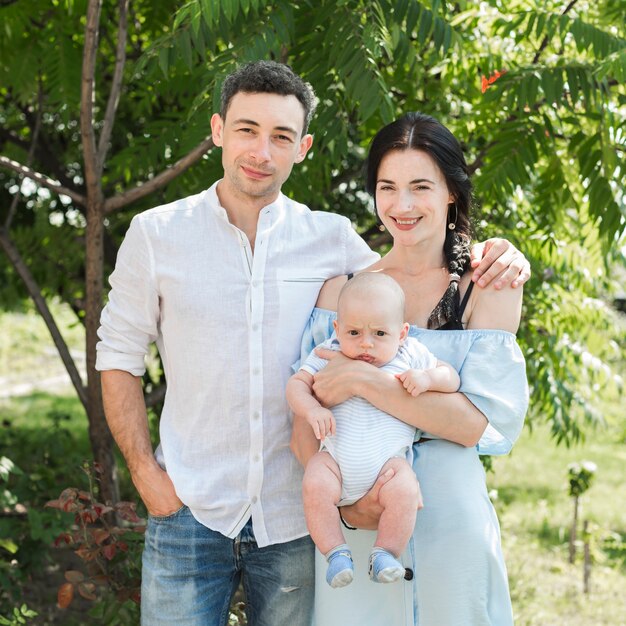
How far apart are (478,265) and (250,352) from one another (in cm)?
72

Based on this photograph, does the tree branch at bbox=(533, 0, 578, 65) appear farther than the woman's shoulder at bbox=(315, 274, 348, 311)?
Yes

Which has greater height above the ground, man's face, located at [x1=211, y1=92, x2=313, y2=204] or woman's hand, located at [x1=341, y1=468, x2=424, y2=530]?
man's face, located at [x1=211, y1=92, x2=313, y2=204]

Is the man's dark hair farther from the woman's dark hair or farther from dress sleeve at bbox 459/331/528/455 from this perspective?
dress sleeve at bbox 459/331/528/455

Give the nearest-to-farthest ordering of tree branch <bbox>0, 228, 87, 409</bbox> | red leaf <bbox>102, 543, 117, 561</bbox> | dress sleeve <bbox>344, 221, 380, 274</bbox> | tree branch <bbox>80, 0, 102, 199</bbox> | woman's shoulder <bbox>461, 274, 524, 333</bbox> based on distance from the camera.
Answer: woman's shoulder <bbox>461, 274, 524, 333</bbox> < dress sleeve <bbox>344, 221, 380, 274</bbox> < red leaf <bbox>102, 543, 117, 561</bbox> < tree branch <bbox>80, 0, 102, 199</bbox> < tree branch <bbox>0, 228, 87, 409</bbox>

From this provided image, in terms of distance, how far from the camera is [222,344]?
2793mm

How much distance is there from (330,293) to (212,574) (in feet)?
3.03

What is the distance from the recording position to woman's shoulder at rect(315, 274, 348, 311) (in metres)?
2.88

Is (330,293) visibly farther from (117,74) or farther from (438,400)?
(117,74)

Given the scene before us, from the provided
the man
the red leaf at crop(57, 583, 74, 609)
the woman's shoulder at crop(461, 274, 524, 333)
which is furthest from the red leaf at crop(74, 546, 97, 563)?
the woman's shoulder at crop(461, 274, 524, 333)

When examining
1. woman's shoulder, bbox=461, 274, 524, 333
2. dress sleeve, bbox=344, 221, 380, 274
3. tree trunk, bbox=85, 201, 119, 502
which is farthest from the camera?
tree trunk, bbox=85, 201, 119, 502

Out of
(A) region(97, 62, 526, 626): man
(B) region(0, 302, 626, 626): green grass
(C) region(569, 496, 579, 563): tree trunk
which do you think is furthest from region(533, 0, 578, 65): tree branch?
(C) region(569, 496, 579, 563): tree trunk

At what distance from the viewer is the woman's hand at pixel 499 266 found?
105 inches

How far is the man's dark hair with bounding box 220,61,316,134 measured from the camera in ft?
9.12

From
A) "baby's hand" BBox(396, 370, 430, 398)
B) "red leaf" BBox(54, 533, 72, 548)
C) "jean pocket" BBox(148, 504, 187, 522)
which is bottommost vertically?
"red leaf" BBox(54, 533, 72, 548)
